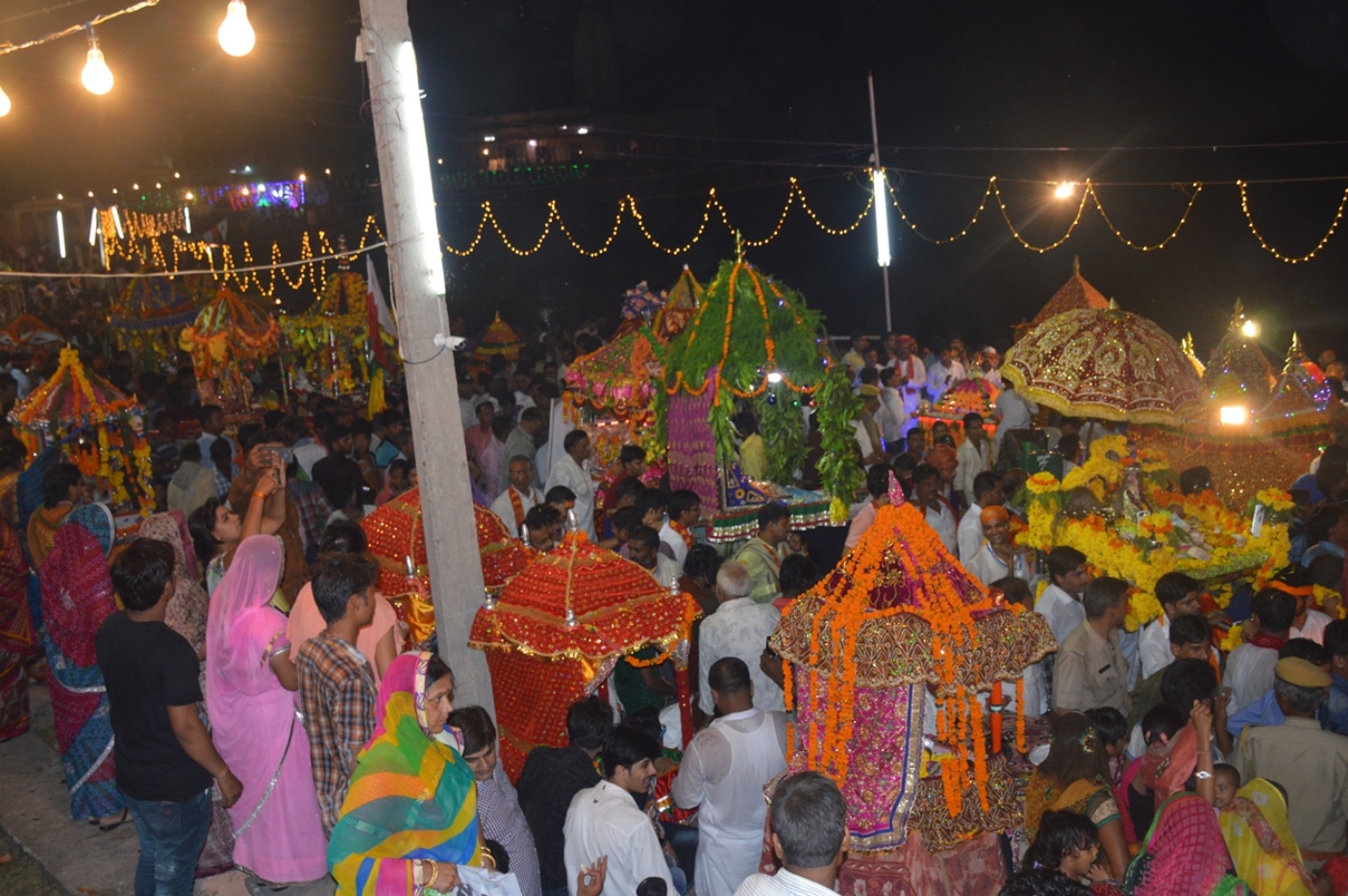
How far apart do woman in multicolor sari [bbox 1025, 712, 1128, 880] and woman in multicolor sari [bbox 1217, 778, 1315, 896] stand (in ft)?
1.30

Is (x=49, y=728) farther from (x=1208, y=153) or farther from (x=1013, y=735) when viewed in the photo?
(x=1208, y=153)

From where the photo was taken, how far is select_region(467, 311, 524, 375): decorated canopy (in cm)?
2042

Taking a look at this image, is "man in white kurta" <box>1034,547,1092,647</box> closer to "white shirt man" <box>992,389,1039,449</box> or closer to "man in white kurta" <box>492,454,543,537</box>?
"man in white kurta" <box>492,454,543,537</box>

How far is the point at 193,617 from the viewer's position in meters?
6.18

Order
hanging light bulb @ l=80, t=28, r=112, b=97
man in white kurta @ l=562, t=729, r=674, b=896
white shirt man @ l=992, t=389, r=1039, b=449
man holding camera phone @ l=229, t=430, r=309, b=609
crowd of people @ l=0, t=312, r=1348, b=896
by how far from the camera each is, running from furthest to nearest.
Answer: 1. white shirt man @ l=992, t=389, r=1039, b=449
2. hanging light bulb @ l=80, t=28, r=112, b=97
3. man holding camera phone @ l=229, t=430, r=309, b=609
4. man in white kurta @ l=562, t=729, r=674, b=896
5. crowd of people @ l=0, t=312, r=1348, b=896

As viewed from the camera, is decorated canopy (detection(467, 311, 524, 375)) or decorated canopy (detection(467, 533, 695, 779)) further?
decorated canopy (detection(467, 311, 524, 375))

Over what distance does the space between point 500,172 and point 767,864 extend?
27262 millimetres

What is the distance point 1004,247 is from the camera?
21078 millimetres

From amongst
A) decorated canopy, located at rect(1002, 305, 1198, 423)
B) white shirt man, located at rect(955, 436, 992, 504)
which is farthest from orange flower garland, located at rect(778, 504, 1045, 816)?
white shirt man, located at rect(955, 436, 992, 504)

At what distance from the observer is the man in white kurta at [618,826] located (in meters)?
4.18

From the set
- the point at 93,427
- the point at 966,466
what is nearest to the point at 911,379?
the point at 966,466

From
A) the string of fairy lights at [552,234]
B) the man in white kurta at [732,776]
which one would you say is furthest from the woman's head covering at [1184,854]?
the string of fairy lights at [552,234]

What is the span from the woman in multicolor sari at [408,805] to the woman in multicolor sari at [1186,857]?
7.81ft

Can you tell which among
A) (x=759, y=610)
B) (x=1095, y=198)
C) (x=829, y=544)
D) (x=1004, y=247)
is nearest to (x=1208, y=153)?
(x=1095, y=198)
